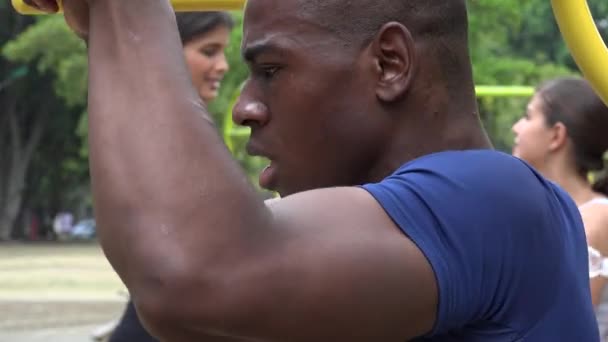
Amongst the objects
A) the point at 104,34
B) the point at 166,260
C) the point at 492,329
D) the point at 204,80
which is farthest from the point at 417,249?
the point at 204,80

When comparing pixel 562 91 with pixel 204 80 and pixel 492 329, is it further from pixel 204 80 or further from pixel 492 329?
pixel 492 329

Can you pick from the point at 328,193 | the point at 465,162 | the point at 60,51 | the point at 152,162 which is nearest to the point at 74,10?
the point at 152,162

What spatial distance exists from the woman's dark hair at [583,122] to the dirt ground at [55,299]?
413 centimetres

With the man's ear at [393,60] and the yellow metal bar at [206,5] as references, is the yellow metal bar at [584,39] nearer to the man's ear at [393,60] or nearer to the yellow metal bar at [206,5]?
the man's ear at [393,60]

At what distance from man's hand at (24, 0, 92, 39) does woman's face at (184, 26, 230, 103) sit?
217cm

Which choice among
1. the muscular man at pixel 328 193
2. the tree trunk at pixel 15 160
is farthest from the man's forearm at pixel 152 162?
the tree trunk at pixel 15 160

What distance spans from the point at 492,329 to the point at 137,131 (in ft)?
1.56

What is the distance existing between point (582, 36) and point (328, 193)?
0.48m

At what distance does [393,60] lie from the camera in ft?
4.62

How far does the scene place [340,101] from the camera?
140 cm

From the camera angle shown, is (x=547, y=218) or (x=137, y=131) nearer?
(x=137, y=131)

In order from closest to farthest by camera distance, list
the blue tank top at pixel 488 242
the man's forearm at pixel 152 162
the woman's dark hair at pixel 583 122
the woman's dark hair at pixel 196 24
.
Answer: the man's forearm at pixel 152 162 → the blue tank top at pixel 488 242 → the woman's dark hair at pixel 196 24 → the woman's dark hair at pixel 583 122

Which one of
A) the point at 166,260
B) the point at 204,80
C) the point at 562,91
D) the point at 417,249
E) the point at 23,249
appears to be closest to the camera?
the point at 166,260

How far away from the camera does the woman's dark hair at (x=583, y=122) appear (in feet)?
13.3
